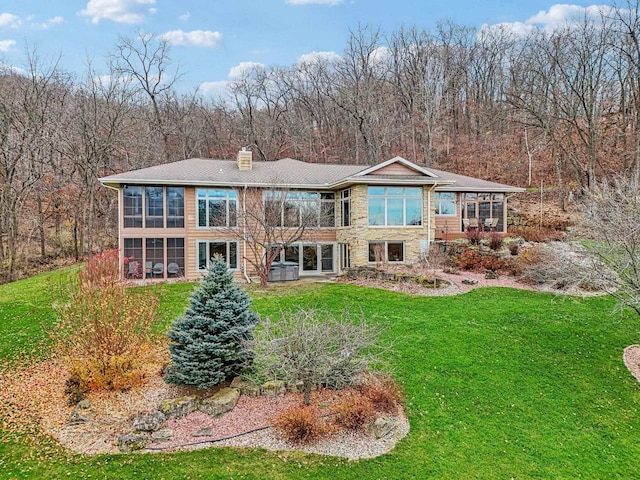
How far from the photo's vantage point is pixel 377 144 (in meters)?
30.8

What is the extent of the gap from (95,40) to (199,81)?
11.1 m

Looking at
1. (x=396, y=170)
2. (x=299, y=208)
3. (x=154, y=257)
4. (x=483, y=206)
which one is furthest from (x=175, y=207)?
(x=483, y=206)

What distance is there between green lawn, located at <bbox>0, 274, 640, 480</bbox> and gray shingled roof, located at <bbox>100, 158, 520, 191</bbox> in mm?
6158

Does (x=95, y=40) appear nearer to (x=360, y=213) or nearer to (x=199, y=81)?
(x=199, y=81)

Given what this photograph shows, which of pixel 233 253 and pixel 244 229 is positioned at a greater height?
pixel 244 229

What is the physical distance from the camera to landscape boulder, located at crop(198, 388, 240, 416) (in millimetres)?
6461

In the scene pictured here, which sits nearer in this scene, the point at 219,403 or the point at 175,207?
the point at 219,403

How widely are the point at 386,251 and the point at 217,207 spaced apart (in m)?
7.60

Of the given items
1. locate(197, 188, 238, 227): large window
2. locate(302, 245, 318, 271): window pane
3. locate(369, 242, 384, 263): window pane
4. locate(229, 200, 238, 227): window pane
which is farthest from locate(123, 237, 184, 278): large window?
locate(369, 242, 384, 263): window pane

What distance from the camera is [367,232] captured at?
55.9ft

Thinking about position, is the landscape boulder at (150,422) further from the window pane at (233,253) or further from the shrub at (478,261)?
the shrub at (478,261)

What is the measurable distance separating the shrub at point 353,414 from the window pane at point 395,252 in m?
11.5

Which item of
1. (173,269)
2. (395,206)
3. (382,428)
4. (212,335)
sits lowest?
(382,428)

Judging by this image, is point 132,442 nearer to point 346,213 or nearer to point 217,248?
point 217,248
